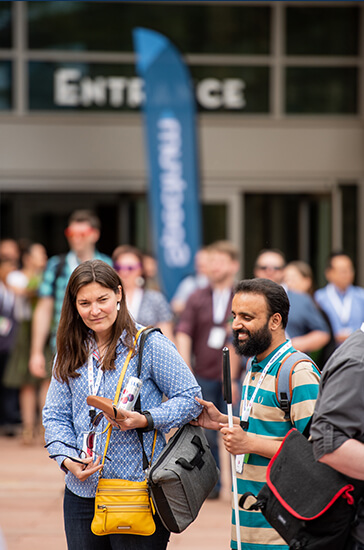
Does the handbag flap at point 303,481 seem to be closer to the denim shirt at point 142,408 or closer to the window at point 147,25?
Result: the denim shirt at point 142,408

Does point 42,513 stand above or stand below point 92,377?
below

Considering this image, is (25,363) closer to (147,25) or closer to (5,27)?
(5,27)

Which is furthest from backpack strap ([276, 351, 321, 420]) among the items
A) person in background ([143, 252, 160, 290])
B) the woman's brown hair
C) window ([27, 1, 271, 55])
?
window ([27, 1, 271, 55])

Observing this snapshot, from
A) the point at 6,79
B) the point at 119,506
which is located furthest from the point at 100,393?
the point at 6,79

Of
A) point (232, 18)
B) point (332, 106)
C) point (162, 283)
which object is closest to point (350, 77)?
point (332, 106)

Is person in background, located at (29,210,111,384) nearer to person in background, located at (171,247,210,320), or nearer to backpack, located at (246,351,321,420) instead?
backpack, located at (246,351,321,420)

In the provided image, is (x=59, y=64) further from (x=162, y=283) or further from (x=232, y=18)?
(x=162, y=283)

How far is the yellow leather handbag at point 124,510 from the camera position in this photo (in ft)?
10.6

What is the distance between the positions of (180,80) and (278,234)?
2.96 metres

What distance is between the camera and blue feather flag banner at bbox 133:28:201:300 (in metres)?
12.7

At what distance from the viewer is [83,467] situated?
129 inches

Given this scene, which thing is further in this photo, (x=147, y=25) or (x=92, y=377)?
(x=147, y=25)

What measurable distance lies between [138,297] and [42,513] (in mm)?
1884

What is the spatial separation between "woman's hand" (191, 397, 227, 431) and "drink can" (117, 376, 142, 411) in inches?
10.0
